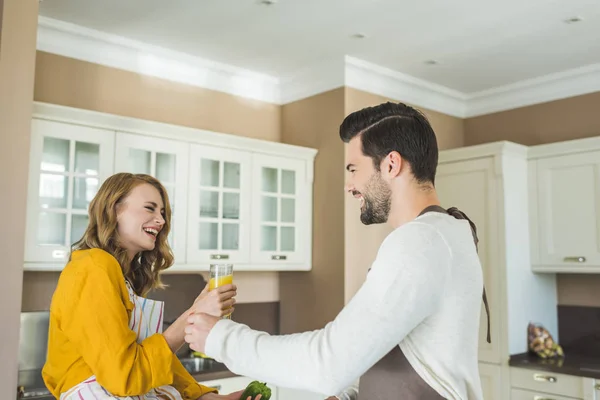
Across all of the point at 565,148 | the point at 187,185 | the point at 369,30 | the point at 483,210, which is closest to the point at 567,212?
the point at 565,148

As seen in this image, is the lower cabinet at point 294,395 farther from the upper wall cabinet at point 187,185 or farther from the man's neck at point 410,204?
the man's neck at point 410,204

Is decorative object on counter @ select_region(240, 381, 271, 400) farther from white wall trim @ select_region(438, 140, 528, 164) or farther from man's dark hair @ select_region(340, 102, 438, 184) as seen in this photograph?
white wall trim @ select_region(438, 140, 528, 164)

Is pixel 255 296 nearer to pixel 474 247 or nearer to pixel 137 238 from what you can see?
pixel 137 238

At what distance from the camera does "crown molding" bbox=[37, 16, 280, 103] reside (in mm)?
3424

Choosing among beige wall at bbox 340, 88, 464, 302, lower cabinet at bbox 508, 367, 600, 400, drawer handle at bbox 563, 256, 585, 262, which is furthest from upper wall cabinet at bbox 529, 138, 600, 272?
beige wall at bbox 340, 88, 464, 302

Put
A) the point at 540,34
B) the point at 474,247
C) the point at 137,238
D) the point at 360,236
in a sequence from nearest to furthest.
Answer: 1. the point at 474,247
2. the point at 137,238
3. the point at 540,34
4. the point at 360,236

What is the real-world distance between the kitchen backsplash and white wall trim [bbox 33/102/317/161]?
2048 millimetres

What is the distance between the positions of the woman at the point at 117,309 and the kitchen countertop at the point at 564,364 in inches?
97.7

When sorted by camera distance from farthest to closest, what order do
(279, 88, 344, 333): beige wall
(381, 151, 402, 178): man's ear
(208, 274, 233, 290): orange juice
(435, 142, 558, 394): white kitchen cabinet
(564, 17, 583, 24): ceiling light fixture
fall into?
(279, 88, 344, 333): beige wall, (435, 142, 558, 394): white kitchen cabinet, (564, 17, 583, 24): ceiling light fixture, (208, 274, 233, 290): orange juice, (381, 151, 402, 178): man's ear

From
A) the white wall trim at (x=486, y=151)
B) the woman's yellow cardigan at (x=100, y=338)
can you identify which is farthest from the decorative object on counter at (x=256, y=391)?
the white wall trim at (x=486, y=151)

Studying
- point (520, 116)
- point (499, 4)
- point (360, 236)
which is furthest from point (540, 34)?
point (360, 236)

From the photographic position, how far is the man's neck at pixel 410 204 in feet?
5.03

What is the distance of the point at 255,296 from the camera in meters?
4.28

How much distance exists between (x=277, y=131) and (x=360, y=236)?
1044 millimetres
